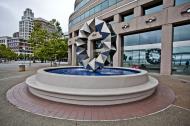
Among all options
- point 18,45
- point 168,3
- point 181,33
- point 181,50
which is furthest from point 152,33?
point 18,45

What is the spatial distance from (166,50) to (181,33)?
2613 mm

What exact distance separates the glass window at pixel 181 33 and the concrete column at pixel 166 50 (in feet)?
3.68

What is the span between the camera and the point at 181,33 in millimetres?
16031

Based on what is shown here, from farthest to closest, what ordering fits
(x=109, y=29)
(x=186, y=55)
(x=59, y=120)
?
(x=186, y=55), (x=109, y=29), (x=59, y=120)

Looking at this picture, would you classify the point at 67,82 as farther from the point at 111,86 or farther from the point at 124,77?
the point at 124,77

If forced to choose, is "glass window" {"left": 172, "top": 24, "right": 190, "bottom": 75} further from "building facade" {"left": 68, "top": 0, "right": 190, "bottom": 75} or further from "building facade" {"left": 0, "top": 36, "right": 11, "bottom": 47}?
"building facade" {"left": 0, "top": 36, "right": 11, "bottom": 47}

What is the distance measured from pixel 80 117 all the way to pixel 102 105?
1199 millimetres

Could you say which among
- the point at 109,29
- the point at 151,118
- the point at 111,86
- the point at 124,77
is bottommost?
the point at 151,118

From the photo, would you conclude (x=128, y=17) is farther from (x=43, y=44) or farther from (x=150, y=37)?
(x=43, y=44)

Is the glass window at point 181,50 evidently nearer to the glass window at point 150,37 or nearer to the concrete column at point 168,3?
the glass window at point 150,37


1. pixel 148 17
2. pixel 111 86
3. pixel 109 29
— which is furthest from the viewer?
pixel 148 17

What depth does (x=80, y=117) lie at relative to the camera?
14.9 feet

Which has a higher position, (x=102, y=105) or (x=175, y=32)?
(x=175, y=32)

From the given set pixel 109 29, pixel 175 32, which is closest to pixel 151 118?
pixel 109 29
